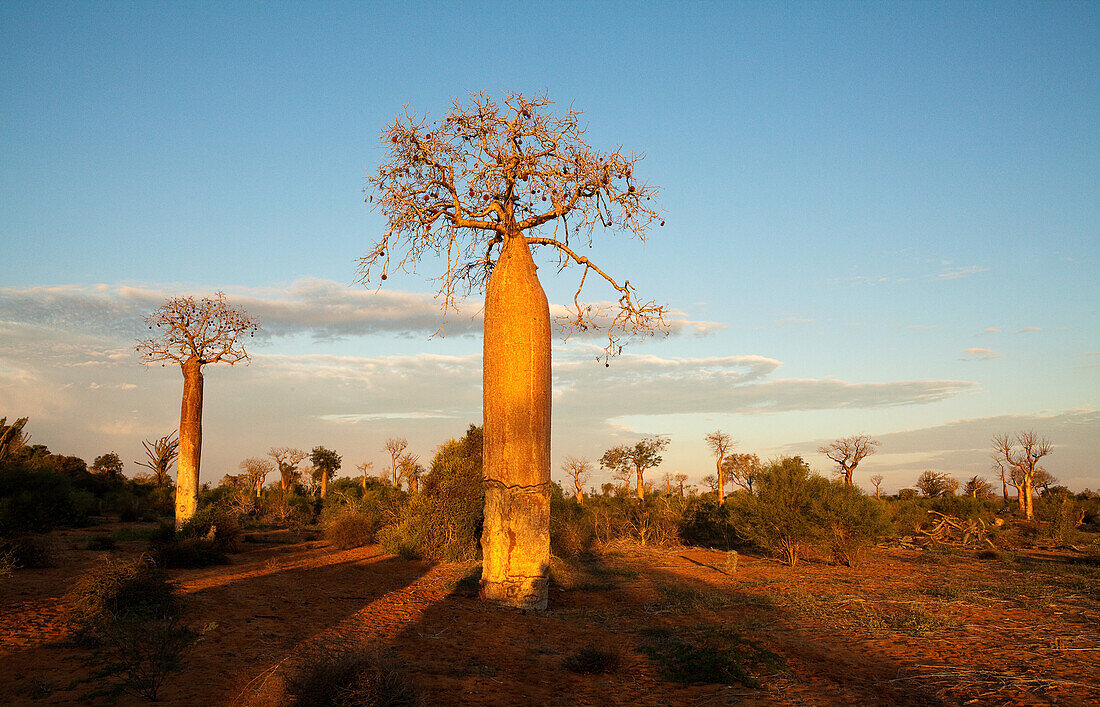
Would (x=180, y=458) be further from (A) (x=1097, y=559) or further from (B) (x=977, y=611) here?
(A) (x=1097, y=559)

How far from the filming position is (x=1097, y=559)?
41.1 feet

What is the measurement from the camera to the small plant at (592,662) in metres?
5.32

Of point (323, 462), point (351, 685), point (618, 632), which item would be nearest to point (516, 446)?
point (618, 632)

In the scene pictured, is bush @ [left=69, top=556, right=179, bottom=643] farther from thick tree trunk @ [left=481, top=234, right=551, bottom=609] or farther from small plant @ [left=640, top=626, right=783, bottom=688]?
small plant @ [left=640, top=626, right=783, bottom=688]

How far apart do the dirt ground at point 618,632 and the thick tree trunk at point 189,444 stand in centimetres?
212

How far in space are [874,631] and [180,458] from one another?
13.8 metres

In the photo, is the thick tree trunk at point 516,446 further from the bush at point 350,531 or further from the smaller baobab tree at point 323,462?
the smaller baobab tree at point 323,462

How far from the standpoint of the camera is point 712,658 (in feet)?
17.5

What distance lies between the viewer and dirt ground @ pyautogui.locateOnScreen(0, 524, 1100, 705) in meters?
4.54

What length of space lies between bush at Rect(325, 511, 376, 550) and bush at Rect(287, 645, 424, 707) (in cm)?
1261

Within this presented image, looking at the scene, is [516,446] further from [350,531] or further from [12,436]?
[12,436]

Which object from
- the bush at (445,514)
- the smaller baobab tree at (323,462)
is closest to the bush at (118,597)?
the bush at (445,514)

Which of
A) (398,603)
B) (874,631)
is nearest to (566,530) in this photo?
(398,603)

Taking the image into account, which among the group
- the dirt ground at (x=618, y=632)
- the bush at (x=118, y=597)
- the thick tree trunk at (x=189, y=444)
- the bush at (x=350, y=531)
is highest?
the thick tree trunk at (x=189, y=444)
